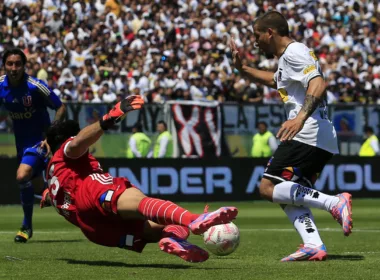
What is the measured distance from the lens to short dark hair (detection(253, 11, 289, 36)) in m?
9.36

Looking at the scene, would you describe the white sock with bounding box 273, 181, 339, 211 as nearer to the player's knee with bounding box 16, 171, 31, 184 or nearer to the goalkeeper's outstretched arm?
the goalkeeper's outstretched arm

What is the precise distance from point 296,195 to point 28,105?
14.9 feet

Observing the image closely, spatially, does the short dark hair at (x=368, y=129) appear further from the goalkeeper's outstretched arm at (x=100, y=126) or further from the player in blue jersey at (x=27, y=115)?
the goalkeeper's outstretched arm at (x=100, y=126)

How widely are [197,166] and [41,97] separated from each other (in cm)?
1118

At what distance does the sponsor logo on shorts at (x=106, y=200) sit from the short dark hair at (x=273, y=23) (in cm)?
229

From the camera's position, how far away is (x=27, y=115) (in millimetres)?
12445

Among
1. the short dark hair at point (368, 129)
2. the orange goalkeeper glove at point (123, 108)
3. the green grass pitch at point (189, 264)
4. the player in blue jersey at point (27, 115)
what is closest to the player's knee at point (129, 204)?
the green grass pitch at point (189, 264)

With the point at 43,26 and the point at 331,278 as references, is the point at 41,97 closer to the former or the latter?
the point at 331,278

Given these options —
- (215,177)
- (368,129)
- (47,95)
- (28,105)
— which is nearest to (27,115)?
(28,105)

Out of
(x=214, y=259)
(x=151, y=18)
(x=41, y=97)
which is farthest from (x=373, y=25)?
(x=214, y=259)

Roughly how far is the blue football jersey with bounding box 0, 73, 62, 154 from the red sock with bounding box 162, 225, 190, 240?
14.2 feet

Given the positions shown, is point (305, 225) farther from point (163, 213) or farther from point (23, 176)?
point (23, 176)

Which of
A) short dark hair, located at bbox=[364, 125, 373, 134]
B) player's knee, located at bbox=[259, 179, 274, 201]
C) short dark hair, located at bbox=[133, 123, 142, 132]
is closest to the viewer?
player's knee, located at bbox=[259, 179, 274, 201]

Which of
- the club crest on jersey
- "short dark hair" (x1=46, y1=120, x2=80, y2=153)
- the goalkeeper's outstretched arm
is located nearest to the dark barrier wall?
the club crest on jersey
